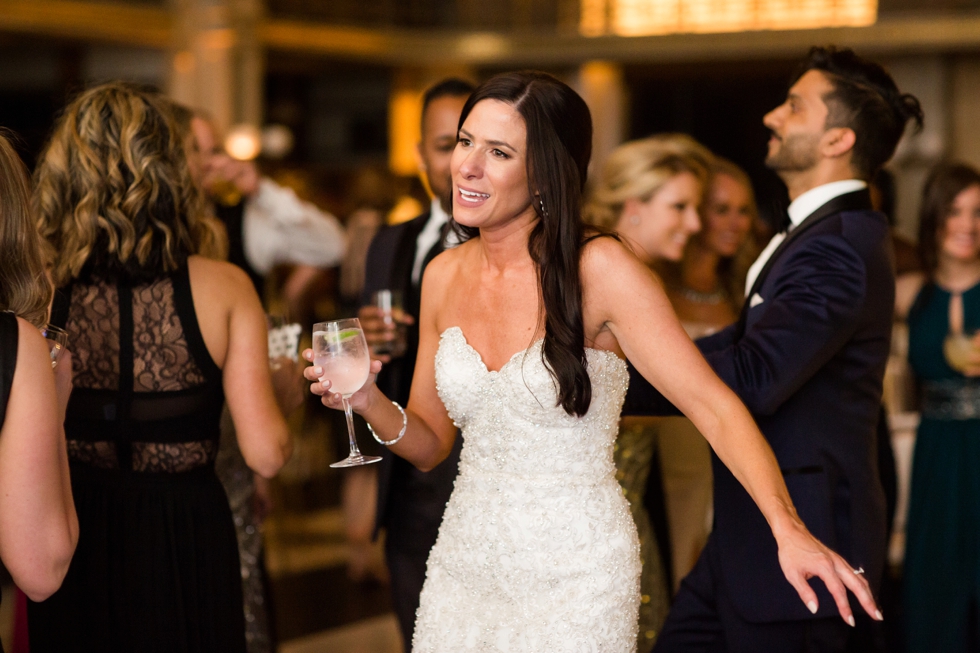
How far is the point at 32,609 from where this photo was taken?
232 centimetres

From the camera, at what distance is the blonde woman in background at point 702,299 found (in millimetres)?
3637

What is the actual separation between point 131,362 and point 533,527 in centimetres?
96

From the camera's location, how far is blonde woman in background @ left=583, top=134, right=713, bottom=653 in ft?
10.9

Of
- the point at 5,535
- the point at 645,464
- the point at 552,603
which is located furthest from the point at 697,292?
the point at 5,535

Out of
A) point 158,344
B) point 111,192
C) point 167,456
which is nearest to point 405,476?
point 167,456

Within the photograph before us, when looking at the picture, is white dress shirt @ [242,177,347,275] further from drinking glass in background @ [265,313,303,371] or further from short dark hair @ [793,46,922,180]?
short dark hair @ [793,46,922,180]

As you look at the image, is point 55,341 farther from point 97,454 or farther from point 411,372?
point 411,372

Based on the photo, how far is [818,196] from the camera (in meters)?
2.59

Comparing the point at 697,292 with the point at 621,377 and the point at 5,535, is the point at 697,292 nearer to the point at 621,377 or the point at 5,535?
the point at 621,377

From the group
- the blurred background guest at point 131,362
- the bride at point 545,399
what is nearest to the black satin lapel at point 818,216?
the bride at point 545,399

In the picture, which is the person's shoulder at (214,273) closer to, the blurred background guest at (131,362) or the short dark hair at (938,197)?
the blurred background guest at (131,362)

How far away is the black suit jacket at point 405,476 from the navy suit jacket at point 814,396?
89 cm

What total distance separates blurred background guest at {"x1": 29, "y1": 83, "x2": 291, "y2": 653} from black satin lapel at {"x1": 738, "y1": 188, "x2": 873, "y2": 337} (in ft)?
4.00

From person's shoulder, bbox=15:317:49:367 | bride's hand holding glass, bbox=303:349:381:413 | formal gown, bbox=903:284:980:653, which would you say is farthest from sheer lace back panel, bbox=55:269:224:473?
formal gown, bbox=903:284:980:653
